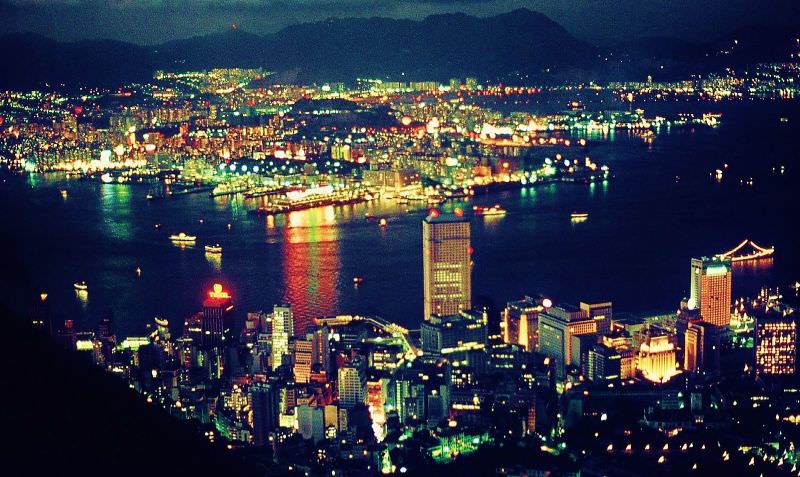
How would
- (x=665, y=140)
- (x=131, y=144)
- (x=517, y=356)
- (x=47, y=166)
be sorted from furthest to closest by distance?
(x=665, y=140), (x=131, y=144), (x=47, y=166), (x=517, y=356)

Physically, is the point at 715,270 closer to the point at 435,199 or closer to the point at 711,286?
the point at 711,286

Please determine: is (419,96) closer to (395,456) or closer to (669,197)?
(669,197)

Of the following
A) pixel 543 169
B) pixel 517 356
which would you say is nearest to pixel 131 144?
pixel 543 169

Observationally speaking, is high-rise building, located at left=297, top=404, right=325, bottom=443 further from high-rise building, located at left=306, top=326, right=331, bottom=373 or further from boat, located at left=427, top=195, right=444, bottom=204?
boat, located at left=427, top=195, right=444, bottom=204

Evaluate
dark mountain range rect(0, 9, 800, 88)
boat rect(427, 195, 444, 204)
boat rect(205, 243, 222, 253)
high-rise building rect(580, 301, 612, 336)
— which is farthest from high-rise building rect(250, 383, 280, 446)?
dark mountain range rect(0, 9, 800, 88)

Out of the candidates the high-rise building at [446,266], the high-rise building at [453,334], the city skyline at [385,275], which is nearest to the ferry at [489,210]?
the city skyline at [385,275]

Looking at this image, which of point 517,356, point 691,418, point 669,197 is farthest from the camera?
point 669,197
